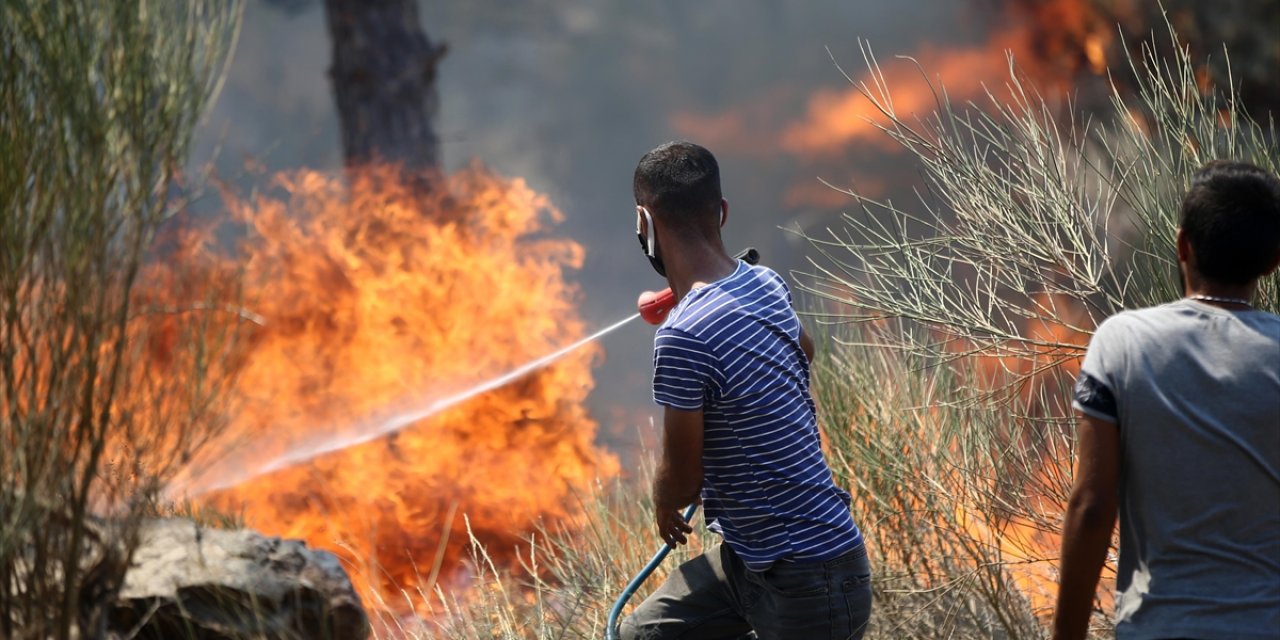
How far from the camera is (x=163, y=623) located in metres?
2.34

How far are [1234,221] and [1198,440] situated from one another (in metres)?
0.33

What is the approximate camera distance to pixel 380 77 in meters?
7.41

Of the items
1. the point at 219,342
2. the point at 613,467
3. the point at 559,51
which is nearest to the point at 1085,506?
the point at 219,342

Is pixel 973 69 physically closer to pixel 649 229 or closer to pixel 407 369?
pixel 407 369

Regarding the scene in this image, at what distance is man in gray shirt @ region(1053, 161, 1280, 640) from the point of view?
162 cm

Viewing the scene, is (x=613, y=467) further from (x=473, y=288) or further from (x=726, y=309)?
(x=726, y=309)

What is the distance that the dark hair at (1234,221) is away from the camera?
66.7 inches

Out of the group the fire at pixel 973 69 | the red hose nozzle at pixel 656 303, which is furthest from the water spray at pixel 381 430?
the red hose nozzle at pixel 656 303

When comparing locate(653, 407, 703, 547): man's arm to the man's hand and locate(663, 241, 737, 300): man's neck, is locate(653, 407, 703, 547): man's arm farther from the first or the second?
locate(663, 241, 737, 300): man's neck

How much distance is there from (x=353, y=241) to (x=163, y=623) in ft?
16.5

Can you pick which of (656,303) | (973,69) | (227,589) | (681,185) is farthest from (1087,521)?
(973,69)

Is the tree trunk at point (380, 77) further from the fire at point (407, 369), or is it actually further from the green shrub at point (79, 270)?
the green shrub at point (79, 270)

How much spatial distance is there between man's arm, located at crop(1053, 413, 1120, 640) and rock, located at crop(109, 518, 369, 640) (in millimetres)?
1346

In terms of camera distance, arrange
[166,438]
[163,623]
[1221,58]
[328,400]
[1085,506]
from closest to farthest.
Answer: [1085,506] → [166,438] → [163,623] → [328,400] → [1221,58]
